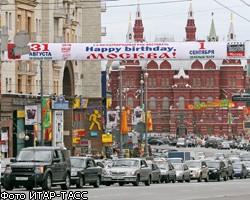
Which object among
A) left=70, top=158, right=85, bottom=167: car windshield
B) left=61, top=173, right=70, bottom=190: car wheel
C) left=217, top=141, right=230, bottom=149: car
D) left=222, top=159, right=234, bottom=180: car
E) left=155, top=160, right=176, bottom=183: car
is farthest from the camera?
left=217, top=141, right=230, bottom=149: car

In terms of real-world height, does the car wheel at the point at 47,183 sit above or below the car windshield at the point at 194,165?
above

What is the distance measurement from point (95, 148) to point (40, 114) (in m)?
28.3

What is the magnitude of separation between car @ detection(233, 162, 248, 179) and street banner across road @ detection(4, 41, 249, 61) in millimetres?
19085

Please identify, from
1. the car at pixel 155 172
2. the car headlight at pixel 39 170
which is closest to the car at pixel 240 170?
the car at pixel 155 172

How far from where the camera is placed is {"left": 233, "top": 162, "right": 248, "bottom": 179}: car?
7027 centimetres

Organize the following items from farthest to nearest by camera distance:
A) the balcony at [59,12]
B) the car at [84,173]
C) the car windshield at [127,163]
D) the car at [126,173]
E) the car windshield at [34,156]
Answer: the balcony at [59,12] → the car windshield at [127,163] → the car at [126,173] → the car at [84,173] → the car windshield at [34,156]

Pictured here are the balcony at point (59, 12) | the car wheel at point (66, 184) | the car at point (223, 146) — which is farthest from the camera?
the car at point (223, 146)

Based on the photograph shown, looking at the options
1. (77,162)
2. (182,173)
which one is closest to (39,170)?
(77,162)

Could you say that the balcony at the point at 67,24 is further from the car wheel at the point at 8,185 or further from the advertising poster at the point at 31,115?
the car wheel at the point at 8,185

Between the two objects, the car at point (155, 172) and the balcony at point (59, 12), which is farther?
the balcony at point (59, 12)

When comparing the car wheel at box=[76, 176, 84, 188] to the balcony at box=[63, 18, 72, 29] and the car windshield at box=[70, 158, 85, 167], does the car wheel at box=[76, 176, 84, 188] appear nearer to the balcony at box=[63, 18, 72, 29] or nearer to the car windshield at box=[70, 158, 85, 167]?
the car windshield at box=[70, 158, 85, 167]

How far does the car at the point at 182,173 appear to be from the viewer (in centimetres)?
5883

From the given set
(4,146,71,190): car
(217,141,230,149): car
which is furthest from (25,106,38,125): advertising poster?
(217,141,230,149): car

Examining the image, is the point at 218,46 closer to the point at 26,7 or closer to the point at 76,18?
the point at 26,7
